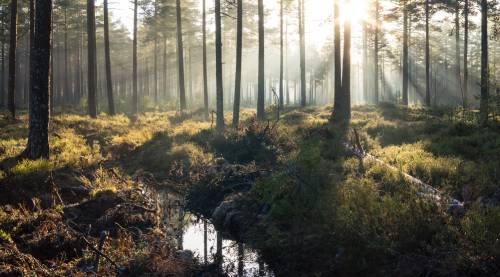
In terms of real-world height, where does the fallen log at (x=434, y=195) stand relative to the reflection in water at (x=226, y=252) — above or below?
above

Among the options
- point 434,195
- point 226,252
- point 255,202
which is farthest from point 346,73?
point 226,252

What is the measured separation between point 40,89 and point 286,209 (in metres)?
7.72

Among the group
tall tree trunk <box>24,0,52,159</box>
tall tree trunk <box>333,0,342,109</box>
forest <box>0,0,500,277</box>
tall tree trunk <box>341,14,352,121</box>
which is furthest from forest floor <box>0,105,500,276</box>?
tall tree trunk <box>333,0,342,109</box>

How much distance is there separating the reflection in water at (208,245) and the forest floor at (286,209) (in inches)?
10.0

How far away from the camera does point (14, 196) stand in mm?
8680

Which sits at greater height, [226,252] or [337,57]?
[337,57]

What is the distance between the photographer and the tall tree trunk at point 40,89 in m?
11.6

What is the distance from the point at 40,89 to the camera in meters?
11.6

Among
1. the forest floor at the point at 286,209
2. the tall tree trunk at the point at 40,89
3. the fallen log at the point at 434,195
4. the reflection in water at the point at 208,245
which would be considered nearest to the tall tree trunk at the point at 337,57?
the forest floor at the point at 286,209

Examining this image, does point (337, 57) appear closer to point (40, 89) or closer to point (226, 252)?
point (40, 89)

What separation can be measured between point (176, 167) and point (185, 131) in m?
5.86

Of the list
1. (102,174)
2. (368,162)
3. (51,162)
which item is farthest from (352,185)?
(51,162)

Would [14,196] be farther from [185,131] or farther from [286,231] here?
[185,131]

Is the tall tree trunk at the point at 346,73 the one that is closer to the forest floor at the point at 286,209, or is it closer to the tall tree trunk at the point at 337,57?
the tall tree trunk at the point at 337,57
